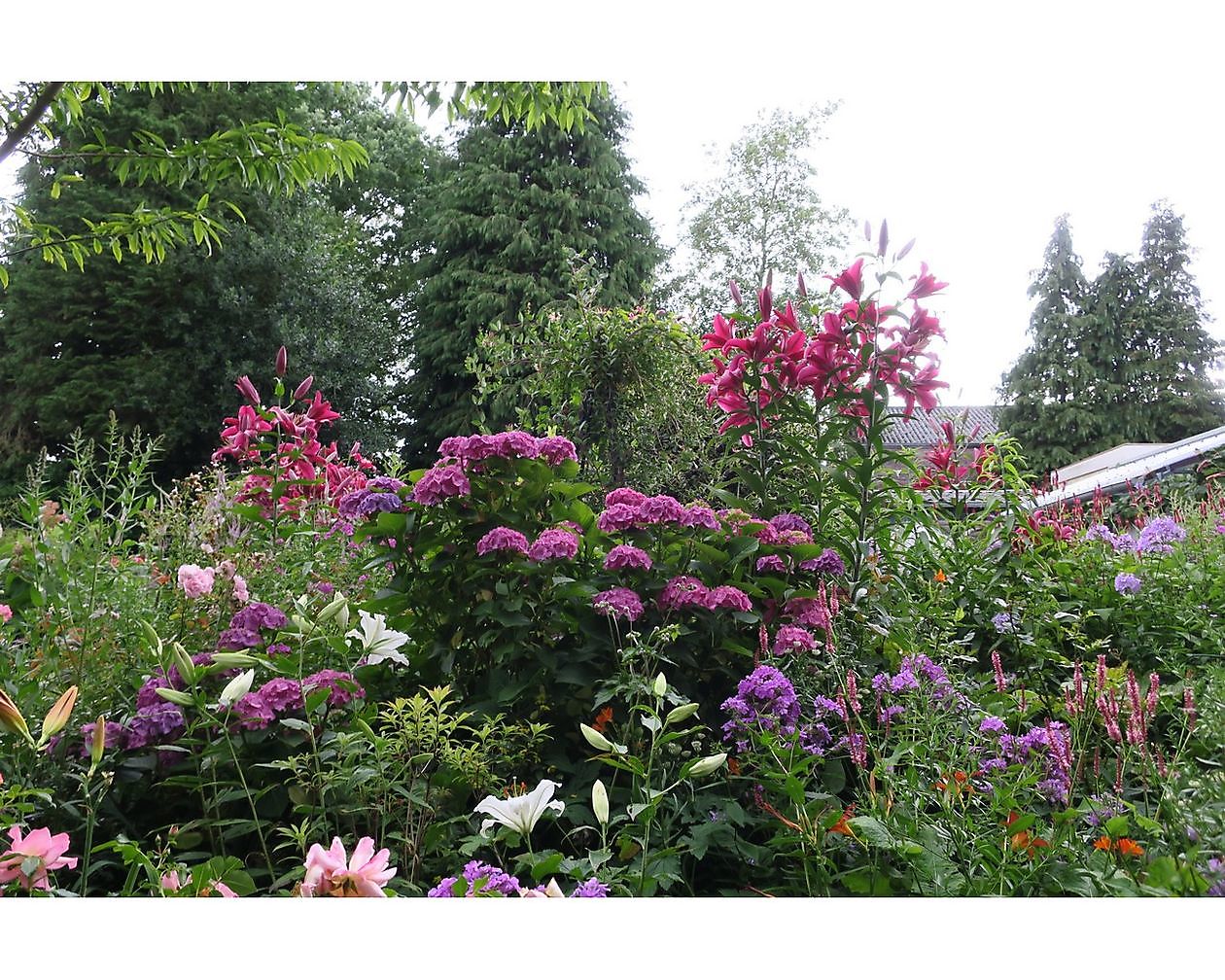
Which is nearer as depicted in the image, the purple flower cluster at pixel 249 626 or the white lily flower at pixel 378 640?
the white lily flower at pixel 378 640

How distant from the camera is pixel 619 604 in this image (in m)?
1.75

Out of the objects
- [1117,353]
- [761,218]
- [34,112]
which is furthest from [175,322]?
[1117,353]

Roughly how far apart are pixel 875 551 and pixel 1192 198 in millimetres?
1796

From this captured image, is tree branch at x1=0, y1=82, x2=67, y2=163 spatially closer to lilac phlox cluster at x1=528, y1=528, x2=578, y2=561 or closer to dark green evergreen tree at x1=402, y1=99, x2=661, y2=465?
lilac phlox cluster at x1=528, y1=528, x2=578, y2=561

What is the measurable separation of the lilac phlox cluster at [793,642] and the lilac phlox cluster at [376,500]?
34.1 inches

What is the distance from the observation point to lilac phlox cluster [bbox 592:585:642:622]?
5.71 feet

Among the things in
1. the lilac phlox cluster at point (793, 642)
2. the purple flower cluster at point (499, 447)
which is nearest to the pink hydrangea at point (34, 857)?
the purple flower cluster at point (499, 447)

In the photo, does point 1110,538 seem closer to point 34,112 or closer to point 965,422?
point 965,422

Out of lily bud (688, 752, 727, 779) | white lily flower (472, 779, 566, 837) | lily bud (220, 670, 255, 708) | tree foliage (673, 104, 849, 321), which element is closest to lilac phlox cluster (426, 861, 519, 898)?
white lily flower (472, 779, 566, 837)

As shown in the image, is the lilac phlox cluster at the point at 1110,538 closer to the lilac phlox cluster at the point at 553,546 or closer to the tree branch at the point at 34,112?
the lilac phlox cluster at the point at 553,546

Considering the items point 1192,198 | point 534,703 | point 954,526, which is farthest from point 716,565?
point 1192,198

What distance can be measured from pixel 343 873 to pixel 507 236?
11.0m

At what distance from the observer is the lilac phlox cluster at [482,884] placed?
3.84 ft

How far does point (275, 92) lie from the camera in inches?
376
